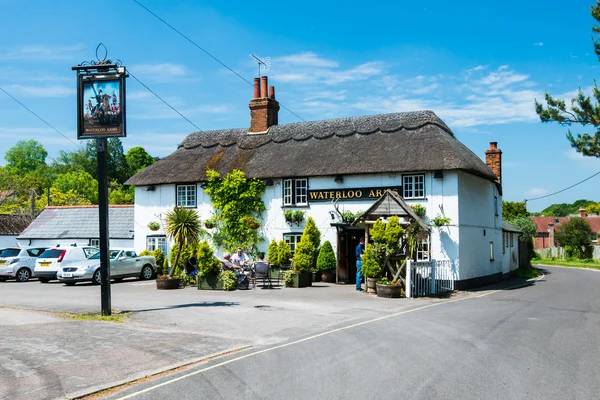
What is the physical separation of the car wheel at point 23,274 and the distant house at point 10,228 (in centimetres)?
1838

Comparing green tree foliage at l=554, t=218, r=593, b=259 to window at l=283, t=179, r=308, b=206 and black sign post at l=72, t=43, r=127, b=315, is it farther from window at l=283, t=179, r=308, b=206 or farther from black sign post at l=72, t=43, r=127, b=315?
black sign post at l=72, t=43, r=127, b=315

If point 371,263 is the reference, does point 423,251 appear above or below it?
above

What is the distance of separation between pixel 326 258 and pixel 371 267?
17.9ft

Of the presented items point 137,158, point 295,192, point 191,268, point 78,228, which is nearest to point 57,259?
point 191,268

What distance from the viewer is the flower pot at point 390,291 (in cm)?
1994

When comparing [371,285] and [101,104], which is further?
[371,285]

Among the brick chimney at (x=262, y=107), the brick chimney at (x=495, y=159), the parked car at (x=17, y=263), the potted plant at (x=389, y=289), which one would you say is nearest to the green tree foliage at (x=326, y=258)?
the potted plant at (x=389, y=289)

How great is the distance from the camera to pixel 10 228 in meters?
48.5

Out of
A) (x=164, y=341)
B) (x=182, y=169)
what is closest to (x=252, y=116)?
(x=182, y=169)

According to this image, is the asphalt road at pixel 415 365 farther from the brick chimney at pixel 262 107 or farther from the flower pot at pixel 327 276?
the brick chimney at pixel 262 107

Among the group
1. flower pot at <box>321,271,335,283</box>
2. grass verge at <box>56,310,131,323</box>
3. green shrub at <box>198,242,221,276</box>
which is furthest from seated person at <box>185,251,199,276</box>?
grass verge at <box>56,310,131,323</box>

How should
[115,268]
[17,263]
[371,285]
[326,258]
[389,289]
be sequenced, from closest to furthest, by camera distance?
[389,289] → [371,285] → [326,258] → [115,268] → [17,263]

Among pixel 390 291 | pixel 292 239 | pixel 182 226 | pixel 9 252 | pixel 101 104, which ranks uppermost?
pixel 101 104

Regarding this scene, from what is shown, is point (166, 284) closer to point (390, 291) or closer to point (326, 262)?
point (326, 262)
